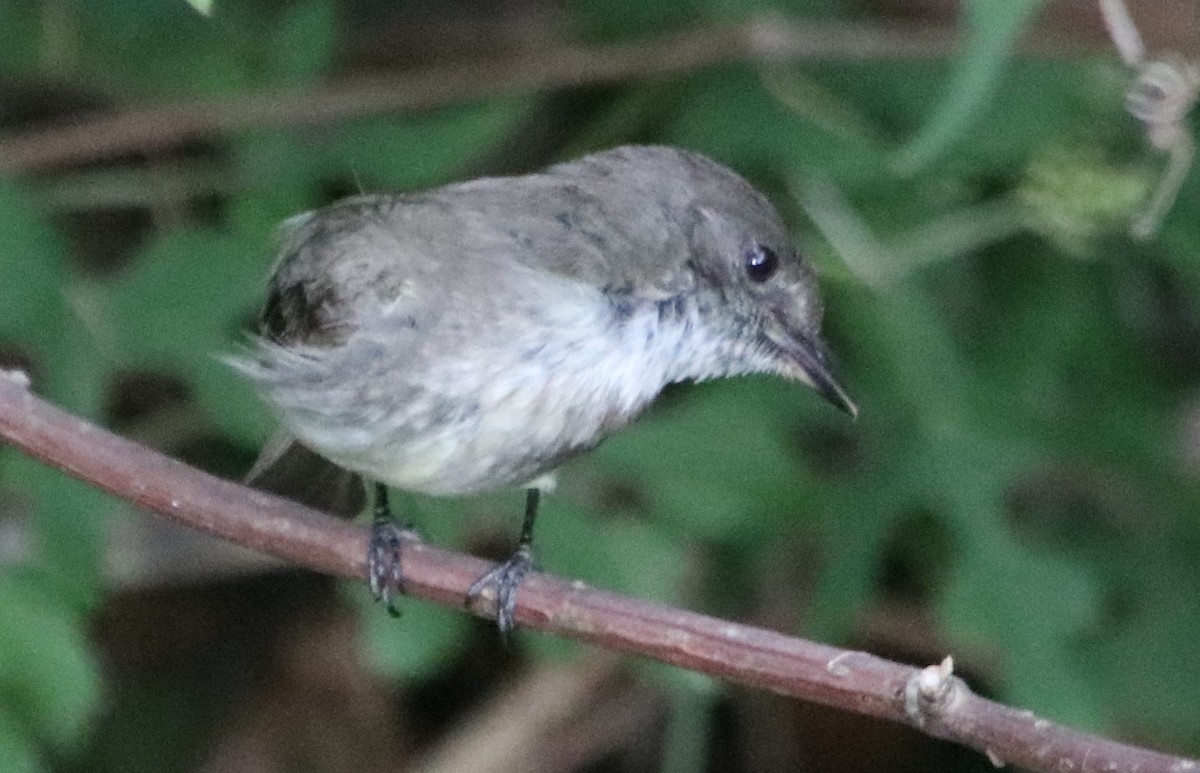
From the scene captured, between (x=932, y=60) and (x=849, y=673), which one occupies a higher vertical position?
(x=932, y=60)

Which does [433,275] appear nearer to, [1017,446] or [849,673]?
[849,673]

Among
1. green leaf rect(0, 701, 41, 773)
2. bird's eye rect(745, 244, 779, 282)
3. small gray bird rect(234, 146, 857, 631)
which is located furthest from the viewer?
green leaf rect(0, 701, 41, 773)

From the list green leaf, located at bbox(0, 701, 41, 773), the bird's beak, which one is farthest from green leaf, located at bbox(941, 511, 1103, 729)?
green leaf, located at bbox(0, 701, 41, 773)

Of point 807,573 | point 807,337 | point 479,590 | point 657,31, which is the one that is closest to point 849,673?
point 479,590

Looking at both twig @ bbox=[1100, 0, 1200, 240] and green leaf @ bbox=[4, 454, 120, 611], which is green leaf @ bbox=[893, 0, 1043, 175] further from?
green leaf @ bbox=[4, 454, 120, 611]

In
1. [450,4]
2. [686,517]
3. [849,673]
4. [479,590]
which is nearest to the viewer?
[849,673]

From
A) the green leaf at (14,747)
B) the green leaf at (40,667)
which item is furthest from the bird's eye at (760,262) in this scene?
the green leaf at (14,747)

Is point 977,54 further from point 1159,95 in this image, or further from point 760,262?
point 1159,95

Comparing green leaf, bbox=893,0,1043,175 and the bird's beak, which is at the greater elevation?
green leaf, bbox=893,0,1043,175
